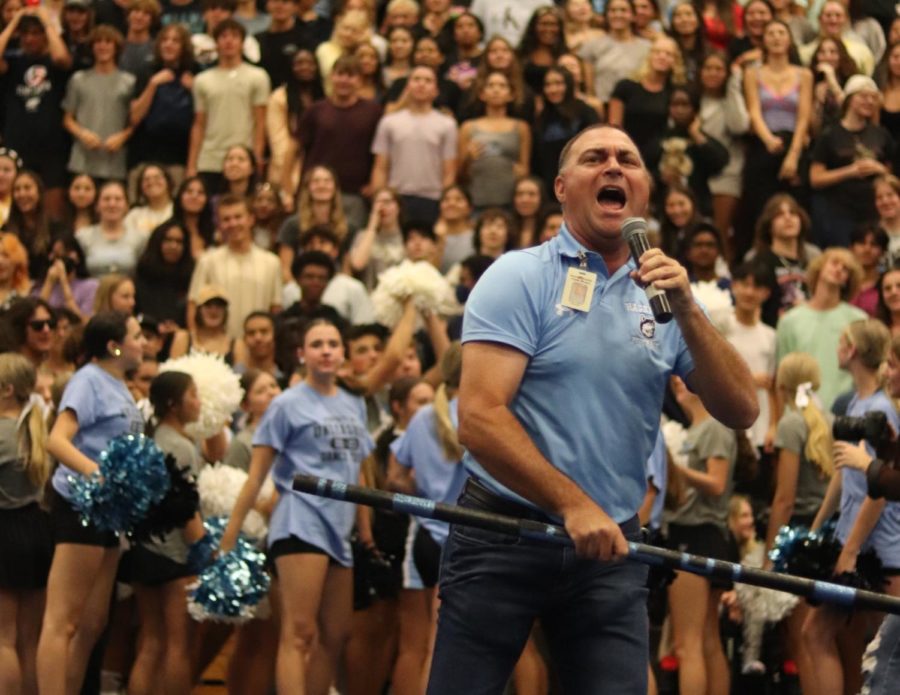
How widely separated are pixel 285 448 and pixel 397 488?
736 millimetres

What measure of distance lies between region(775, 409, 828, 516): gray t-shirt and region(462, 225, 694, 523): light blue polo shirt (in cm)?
444

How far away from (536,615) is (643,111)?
9.30 m

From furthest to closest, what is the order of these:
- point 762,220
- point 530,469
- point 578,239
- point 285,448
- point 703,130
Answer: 1. point 703,130
2. point 762,220
3. point 285,448
4. point 578,239
5. point 530,469

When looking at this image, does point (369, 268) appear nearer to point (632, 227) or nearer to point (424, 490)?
point (424, 490)

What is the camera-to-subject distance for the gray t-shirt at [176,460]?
339 inches

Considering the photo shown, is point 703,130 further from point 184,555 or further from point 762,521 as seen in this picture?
point 184,555

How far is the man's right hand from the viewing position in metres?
4.38

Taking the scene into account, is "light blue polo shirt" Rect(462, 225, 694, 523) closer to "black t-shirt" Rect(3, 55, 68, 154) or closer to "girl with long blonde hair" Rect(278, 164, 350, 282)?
"girl with long blonde hair" Rect(278, 164, 350, 282)

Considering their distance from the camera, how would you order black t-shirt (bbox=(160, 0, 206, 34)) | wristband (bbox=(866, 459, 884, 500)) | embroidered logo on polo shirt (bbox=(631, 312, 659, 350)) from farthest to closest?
black t-shirt (bbox=(160, 0, 206, 34)) → wristband (bbox=(866, 459, 884, 500)) → embroidered logo on polo shirt (bbox=(631, 312, 659, 350))

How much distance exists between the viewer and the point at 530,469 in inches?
176

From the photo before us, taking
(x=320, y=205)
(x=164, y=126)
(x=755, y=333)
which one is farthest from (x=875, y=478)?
(x=164, y=126)

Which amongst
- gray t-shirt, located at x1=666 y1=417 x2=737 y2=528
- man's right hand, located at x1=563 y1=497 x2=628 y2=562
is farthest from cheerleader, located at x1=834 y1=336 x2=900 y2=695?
man's right hand, located at x1=563 y1=497 x2=628 y2=562

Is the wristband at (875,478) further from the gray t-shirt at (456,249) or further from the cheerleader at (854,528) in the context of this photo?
the gray t-shirt at (456,249)

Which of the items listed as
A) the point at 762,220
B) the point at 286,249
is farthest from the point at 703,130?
the point at 286,249
